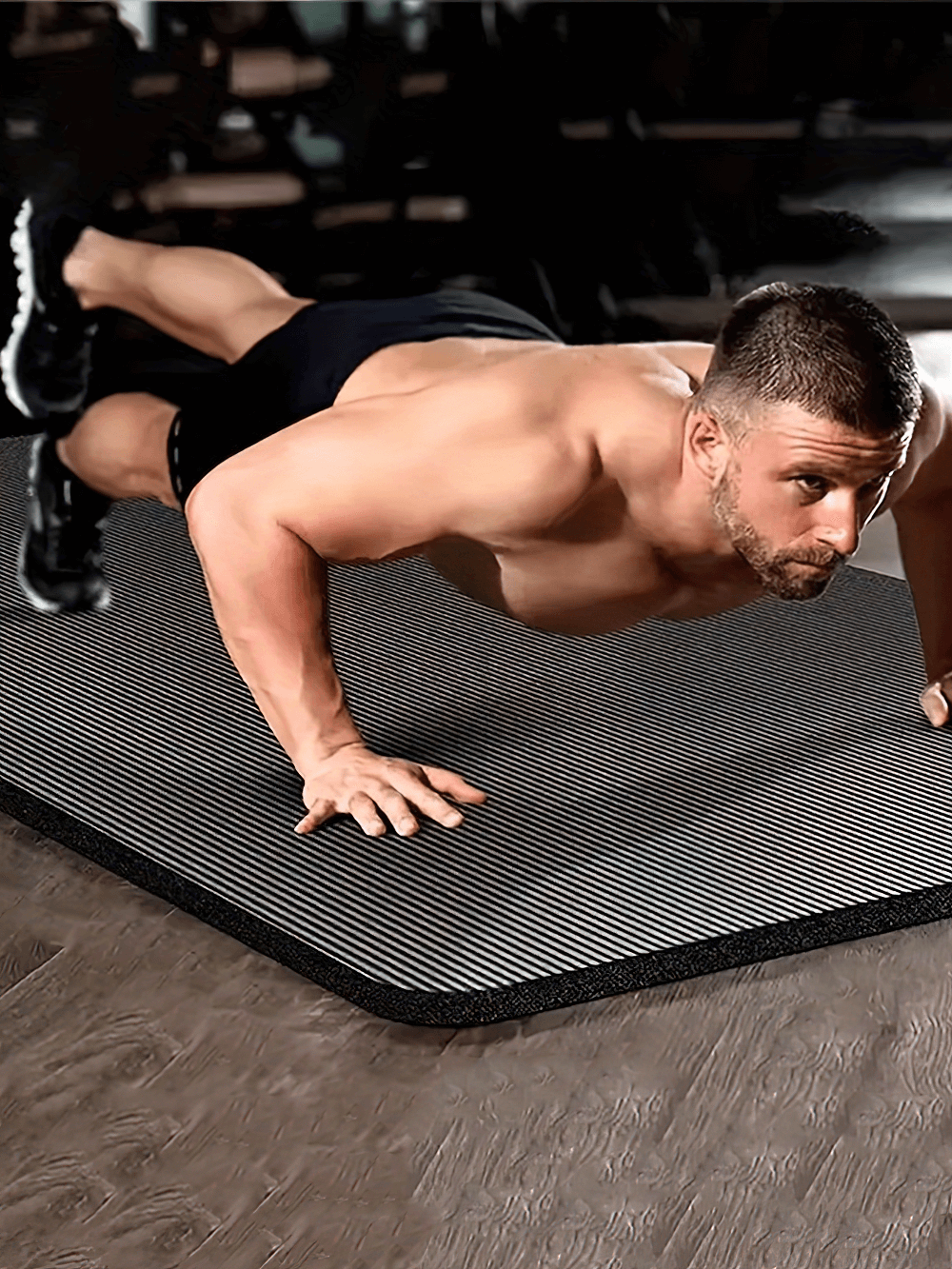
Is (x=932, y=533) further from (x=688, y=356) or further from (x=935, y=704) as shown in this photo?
(x=688, y=356)

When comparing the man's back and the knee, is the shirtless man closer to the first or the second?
the man's back

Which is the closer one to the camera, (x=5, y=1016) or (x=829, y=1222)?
(x=829, y=1222)

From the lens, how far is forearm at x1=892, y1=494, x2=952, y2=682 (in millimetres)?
1582

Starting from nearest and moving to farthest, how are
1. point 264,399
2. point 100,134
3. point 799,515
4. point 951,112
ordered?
point 799,515, point 264,399, point 100,134, point 951,112

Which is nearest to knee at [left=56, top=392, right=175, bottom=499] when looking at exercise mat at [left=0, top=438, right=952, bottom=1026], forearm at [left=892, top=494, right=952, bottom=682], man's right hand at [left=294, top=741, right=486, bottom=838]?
exercise mat at [left=0, top=438, right=952, bottom=1026]

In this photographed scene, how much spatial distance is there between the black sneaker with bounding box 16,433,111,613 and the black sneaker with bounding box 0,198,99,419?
2.4 inches

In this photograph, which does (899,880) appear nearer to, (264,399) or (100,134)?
(264,399)

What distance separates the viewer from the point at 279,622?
1.45 metres

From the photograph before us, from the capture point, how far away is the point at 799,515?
51.3 inches

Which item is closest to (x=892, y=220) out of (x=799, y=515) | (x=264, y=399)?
(x=264, y=399)

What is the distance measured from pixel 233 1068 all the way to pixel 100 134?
1991 millimetres

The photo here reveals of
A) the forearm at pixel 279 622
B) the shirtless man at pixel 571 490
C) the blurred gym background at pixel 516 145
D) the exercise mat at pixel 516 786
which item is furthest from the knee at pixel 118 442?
the blurred gym background at pixel 516 145

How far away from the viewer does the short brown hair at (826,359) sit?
1.23 m

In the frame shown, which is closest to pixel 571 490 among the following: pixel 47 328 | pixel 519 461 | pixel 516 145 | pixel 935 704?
pixel 519 461
